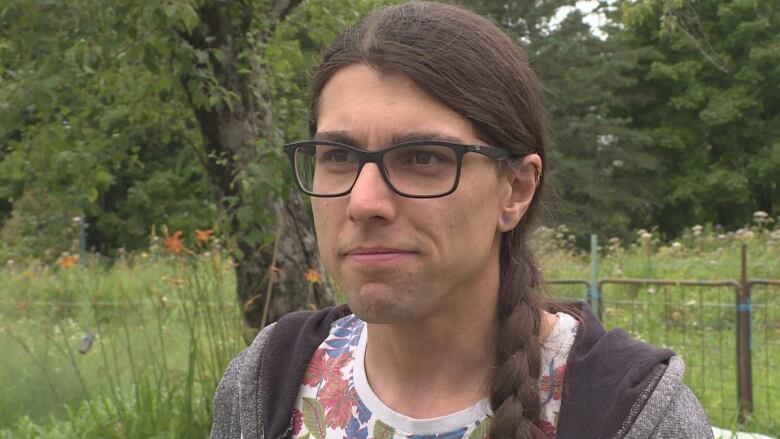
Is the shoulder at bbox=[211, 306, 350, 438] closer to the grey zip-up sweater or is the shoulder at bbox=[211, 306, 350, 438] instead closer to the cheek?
the grey zip-up sweater

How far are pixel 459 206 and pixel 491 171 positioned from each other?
9cm

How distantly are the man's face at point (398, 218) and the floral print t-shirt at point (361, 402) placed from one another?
21 centimetres

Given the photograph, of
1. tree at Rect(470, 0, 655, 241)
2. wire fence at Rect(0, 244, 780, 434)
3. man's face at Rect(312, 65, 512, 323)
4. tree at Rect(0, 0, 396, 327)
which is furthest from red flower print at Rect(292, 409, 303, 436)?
tree at Rect(470, 0, 655, 241)

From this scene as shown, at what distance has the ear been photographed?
1558mm

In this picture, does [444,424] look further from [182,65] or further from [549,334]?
[182,65]

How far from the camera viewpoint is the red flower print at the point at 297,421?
1.71 metres

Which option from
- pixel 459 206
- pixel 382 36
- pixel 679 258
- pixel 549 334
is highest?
pixel 382 36

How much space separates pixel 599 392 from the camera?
1.47 metres

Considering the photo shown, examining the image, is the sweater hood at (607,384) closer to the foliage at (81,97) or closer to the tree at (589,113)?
the foliage at (81,97)

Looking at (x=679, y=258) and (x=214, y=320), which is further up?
(x=214, y=320)

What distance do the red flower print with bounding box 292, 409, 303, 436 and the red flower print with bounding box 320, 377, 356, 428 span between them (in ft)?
0.19

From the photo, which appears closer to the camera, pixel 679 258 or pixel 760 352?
pixel 760 352

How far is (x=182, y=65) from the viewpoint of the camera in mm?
4422

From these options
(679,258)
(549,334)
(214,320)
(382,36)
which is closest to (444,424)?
(549,334)
